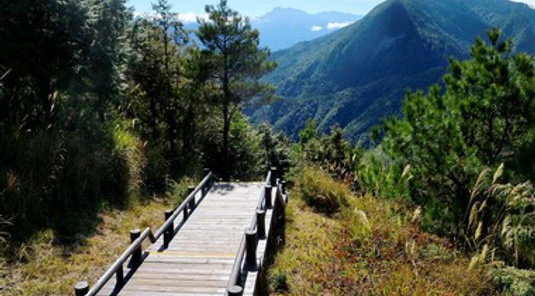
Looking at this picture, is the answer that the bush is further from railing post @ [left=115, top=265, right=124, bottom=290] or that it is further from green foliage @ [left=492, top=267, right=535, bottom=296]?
railing post @ [left=115, top=265, right=124, bottom=290]

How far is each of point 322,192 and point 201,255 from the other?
4554 mm

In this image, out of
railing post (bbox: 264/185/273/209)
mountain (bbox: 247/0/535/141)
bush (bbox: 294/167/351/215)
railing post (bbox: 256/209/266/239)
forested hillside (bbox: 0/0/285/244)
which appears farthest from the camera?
mountain (bbox: 247/0/535/141)

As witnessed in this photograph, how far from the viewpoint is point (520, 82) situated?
6.48 meters

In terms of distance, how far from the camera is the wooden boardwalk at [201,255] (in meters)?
4.55

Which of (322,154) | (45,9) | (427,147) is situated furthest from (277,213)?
(322,154)

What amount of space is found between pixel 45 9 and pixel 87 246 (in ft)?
14.8

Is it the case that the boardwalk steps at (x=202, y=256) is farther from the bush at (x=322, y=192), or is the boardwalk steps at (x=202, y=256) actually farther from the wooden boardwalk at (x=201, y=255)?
the bush at (x=322, y=192)

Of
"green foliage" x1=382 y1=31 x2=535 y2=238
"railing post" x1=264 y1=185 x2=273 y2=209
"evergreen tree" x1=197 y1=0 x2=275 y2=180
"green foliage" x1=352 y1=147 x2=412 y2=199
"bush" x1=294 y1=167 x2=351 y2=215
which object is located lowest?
"bush" x1=294 y1=167 x2=351 y2=215

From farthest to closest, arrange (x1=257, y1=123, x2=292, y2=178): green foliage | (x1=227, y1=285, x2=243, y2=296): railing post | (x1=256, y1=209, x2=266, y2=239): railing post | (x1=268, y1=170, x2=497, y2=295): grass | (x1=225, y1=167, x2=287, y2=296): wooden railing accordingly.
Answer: (x1=257, y1=123, x2=292, y2=178): green foliage → (x1=256, y1=209, x2=266, y2=239): railing post → (x1=268, y1=170, x2=497, y2=295): grass → (x1=225, y1=167, x2=287, y2=296): wooden railing → (x1=227, y1=285, x2=243, y2=296): railing post

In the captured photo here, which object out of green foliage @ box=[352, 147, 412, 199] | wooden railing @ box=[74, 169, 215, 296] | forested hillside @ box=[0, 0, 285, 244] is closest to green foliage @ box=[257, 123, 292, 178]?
forested hillside @ box=[0, 0, 285, 244]

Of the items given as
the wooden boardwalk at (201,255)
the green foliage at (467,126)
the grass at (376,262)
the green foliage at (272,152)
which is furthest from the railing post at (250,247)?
the green foliage at (272,152)

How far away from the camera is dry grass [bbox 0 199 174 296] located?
15.3ft

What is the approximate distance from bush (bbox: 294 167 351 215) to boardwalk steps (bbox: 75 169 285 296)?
1.69 m

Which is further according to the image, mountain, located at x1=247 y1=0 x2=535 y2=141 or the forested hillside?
mountain, located at x1=247 y1=0 x2=535 y2=141
